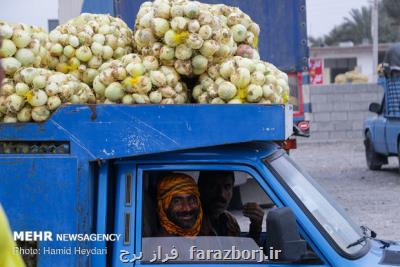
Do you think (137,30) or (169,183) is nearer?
(169,183)

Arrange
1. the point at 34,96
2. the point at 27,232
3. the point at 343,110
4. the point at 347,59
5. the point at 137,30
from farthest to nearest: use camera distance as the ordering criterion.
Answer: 1. the point at 347,59
2. the point at 343,110
3. the point at 137,30
4. the point at 34,96
5. the point at 27,232

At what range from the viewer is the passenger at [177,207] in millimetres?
4152

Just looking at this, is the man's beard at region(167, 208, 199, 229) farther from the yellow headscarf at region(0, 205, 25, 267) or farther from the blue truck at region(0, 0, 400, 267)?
the yellow headscarf at region(0, 205, 25, 267)

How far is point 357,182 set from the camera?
15758 millimetres

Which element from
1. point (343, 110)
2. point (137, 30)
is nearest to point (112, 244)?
point (137, 30)

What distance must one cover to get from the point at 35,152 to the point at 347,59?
54453mm

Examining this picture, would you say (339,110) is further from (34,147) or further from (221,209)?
(34,147)

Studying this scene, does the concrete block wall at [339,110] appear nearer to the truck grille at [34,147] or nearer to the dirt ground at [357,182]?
the dirt ground at [357,182]

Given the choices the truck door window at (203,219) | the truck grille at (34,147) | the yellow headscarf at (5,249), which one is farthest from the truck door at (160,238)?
the yellow headscarf at (5,249)

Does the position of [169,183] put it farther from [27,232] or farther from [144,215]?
[27,232]

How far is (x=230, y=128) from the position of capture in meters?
4.04

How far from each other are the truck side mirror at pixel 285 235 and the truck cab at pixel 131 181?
0.02 m

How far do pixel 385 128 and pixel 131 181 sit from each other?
1267cm

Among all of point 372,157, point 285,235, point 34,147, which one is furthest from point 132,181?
point 372,157
